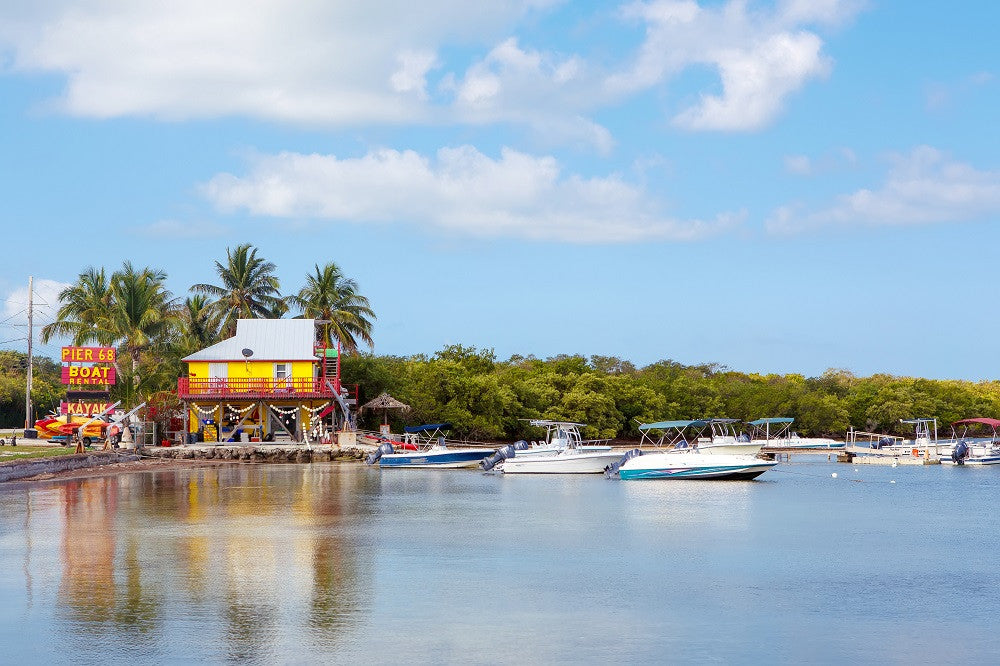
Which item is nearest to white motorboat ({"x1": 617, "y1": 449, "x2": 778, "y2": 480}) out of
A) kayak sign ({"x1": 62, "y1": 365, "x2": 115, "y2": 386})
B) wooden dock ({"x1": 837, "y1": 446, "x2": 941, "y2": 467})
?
wooden dock ({"x1": 837, "y1": 446, "x2": 941, "y2": 467})

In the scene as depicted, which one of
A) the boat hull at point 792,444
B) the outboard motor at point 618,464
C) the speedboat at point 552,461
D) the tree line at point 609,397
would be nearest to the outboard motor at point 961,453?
the boat hull at point 792,444

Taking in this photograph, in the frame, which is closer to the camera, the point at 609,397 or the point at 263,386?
the point at 263,386

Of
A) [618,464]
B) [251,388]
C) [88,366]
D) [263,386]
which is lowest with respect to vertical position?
[618,464]

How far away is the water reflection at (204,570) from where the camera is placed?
13.7 meters

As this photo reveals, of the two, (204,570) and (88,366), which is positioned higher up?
(88,366)

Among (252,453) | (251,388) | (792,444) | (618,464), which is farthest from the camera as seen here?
(792,444)

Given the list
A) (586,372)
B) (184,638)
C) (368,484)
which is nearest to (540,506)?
(368,484)

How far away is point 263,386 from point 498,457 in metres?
16.0

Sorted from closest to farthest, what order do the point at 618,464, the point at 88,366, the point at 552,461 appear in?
the point at 618,464 < the point at 552,461 < the point at 88,366

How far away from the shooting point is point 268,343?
→ 2493 inches

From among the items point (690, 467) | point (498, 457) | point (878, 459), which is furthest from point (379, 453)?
point (878, 459)

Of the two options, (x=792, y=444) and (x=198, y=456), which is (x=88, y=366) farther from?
(x=792, y=444)

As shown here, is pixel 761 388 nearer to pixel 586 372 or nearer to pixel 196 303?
pixel 586 372

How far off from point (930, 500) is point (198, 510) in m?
27.9
